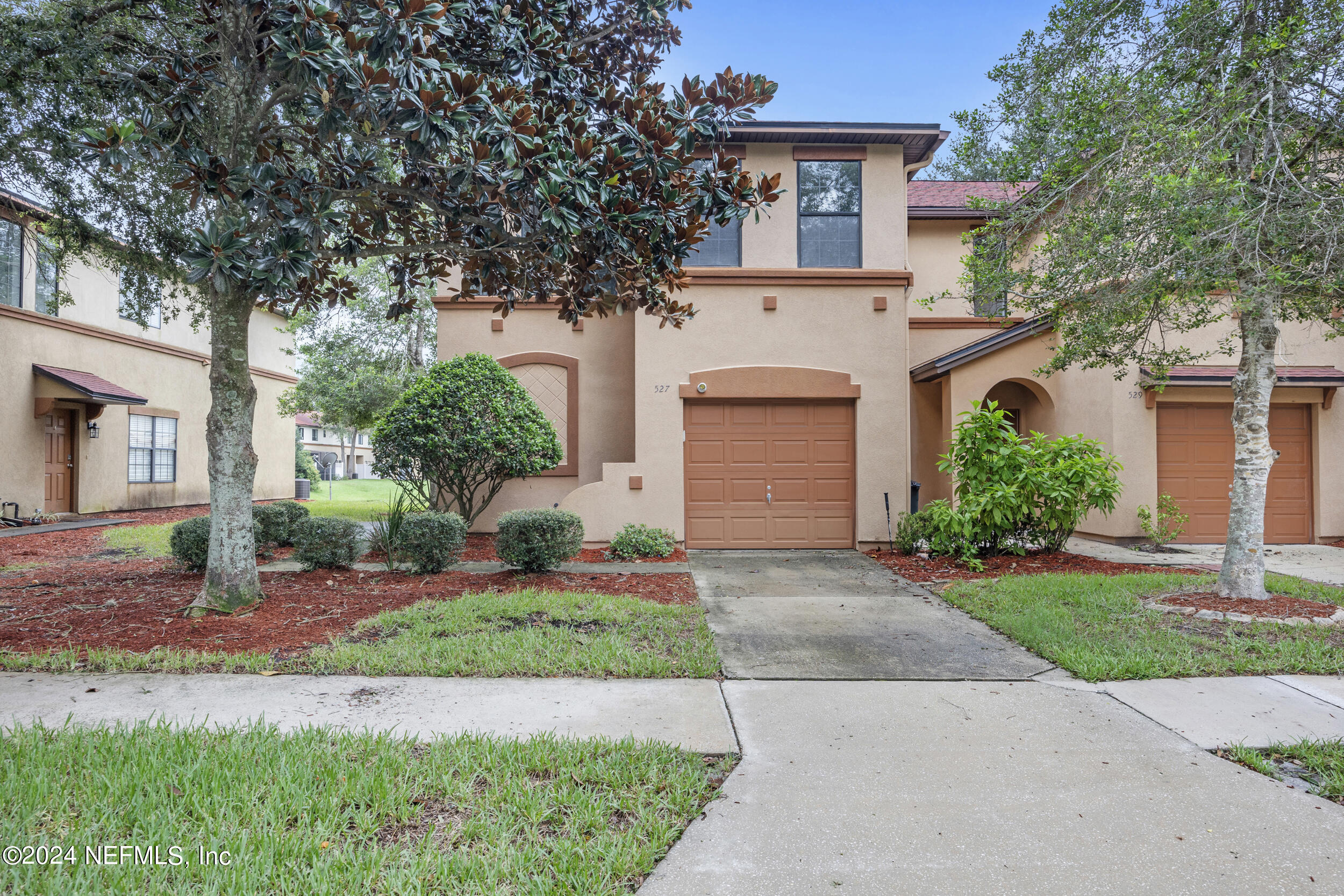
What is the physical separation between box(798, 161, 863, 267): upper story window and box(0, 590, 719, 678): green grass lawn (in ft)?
23.7

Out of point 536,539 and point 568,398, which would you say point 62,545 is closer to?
point 568,398

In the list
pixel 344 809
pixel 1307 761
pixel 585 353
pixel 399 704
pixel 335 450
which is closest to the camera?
pixel 344 809

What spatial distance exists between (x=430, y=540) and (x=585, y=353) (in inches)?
188

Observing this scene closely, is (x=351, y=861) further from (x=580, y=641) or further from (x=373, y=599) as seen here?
(x=373, y=599)

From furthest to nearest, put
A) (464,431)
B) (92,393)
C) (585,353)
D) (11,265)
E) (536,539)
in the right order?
1. (92,393)
2. (11,265)
3. (585,353)
4. (464,431)
5. (536,539)

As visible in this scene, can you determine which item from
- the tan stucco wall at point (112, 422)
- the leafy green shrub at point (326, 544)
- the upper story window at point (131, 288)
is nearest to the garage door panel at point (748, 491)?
the leafy green shrub at point (326, 544)

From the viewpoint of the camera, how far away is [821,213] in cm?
1162

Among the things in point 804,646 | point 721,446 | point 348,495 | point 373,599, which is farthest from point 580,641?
point 348,495

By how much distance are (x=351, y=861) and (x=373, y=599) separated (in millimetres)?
4906

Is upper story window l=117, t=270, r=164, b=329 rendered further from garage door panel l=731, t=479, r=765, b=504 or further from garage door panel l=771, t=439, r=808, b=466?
garage door panel l=771, t=439, r=808, b=466

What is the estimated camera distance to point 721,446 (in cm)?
1132

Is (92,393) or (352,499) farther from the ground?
(92,393)

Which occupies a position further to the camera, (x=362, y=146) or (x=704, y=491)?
(x=704, y=491)

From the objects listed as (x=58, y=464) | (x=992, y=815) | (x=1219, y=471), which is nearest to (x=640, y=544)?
(x=992, y=815)
